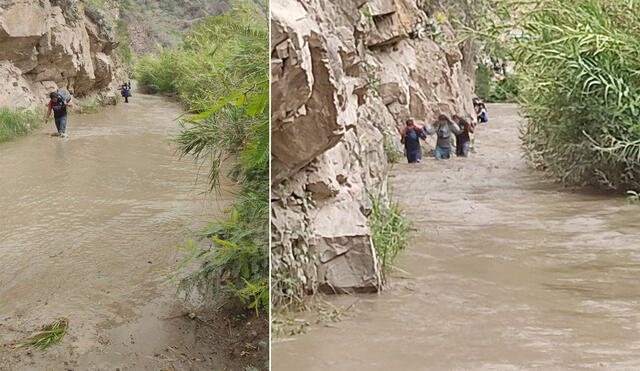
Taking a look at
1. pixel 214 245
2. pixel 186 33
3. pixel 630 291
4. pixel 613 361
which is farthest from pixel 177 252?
pixel 630 291

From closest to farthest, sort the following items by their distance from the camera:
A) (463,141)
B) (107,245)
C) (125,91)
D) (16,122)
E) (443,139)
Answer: (107,245) → (16,122) → (125,91) → (443,139) → (463,141)

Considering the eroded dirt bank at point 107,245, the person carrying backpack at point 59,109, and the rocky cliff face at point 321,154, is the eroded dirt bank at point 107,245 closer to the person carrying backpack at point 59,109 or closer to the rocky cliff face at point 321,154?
the person carrying backpack at point 59,109

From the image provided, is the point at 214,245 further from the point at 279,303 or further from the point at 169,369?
the point at 279,303

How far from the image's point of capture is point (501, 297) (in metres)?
2.88

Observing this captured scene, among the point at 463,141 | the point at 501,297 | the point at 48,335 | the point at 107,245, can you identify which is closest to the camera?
the point at 48,335

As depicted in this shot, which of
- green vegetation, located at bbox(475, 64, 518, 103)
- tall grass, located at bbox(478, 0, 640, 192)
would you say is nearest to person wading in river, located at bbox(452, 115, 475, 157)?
tall grass, located at bbox(478, 0, 640, 192)

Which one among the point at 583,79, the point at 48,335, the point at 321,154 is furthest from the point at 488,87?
the point at 48,335

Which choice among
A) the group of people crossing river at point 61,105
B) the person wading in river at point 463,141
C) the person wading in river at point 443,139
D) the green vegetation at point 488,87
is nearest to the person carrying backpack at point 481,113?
the green vegetation at point 488,87

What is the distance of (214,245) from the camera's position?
4.43ft

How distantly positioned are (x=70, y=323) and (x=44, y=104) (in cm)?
48

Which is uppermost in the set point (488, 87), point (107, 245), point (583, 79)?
point (583, 79)

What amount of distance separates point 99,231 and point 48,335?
0.20 meters

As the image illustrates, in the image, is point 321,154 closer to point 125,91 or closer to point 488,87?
point 125,91

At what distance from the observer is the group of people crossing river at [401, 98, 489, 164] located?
23.1ft
